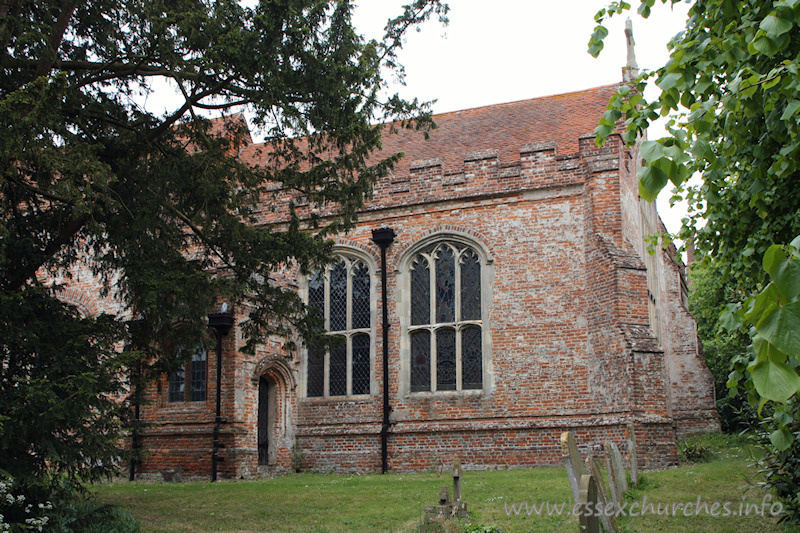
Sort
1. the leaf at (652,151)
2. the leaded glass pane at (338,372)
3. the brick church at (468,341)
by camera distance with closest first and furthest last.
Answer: the leaf at (652,151) → the brick church at (468,341) → the leaded glass pane at (338,372)

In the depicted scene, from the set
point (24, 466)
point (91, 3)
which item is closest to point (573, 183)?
point (91, 3)

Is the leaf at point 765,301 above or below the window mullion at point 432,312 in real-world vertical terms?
below

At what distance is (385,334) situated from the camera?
1558 cm

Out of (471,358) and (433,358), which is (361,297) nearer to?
(433,358)

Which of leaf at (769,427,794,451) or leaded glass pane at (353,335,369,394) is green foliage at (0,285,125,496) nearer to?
leaf at (769,427,794,451)

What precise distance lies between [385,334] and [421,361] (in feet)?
3.18

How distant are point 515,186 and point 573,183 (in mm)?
1195

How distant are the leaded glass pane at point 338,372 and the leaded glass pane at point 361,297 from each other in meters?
0.64

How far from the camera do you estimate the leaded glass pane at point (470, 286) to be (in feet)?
50.6

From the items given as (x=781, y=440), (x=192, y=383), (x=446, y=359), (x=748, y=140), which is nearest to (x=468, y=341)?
(x=446, y=359)

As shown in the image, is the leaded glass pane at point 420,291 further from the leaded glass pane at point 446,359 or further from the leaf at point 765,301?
the leaf at point 765,301

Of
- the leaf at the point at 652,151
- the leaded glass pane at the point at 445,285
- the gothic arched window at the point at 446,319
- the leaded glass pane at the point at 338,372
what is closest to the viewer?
the leaf at the point at 652,151

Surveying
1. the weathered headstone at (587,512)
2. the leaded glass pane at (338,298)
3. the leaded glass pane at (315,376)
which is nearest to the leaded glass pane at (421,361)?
the leaded glass pane at (338,298)

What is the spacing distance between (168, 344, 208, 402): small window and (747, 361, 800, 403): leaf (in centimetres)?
1491
